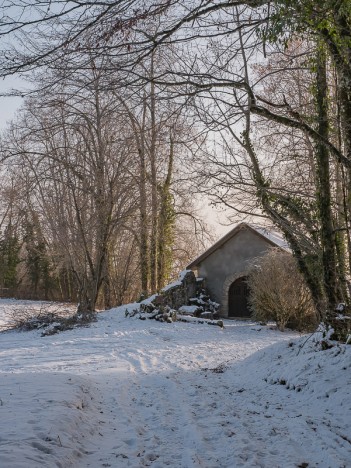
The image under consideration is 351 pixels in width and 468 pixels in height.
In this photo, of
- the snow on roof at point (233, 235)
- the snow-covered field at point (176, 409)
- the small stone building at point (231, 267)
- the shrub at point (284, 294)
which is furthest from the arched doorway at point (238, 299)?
the snow-covered field at point (176, 409)

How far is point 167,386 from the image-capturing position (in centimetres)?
699

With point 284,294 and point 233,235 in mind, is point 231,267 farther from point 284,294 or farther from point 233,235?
point 284,294

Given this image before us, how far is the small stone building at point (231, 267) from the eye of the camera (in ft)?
73.8

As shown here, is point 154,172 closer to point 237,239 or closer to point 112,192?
point 112,192

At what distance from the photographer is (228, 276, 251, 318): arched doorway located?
23.1 metres

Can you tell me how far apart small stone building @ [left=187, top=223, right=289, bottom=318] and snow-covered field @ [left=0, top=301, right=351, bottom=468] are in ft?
42.6

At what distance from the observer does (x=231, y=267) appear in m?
23.0

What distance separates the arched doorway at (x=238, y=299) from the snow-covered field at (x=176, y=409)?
13348 mm

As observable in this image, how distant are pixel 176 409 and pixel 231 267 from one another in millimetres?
17640

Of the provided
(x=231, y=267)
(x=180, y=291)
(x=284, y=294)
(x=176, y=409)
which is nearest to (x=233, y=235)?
(x=231, y=267)

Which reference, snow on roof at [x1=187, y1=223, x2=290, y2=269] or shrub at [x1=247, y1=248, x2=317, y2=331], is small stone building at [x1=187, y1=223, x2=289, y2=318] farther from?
shrub at [x1=247, y1=248, x2=317, y2=331]

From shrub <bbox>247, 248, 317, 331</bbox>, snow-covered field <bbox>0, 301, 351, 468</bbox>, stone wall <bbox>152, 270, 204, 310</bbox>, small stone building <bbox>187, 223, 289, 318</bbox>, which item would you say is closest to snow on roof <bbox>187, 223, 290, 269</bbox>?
small stone building <bbox>187, 223, 289, 318</bbox>

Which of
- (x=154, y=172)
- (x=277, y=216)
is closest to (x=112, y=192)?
(x=154, y=172)

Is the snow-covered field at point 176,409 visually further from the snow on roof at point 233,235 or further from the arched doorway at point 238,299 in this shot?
the arched doorway at point 238,299
